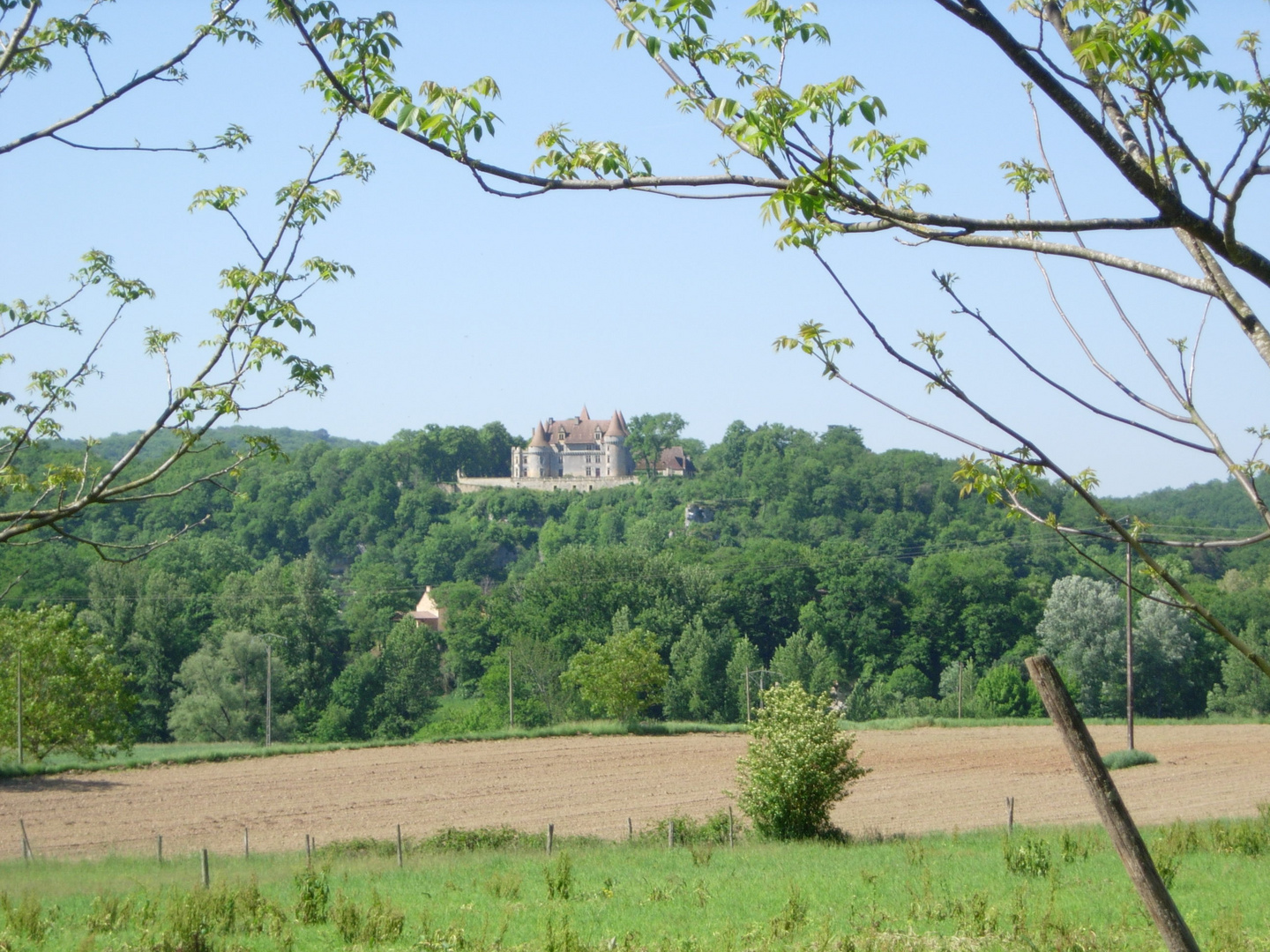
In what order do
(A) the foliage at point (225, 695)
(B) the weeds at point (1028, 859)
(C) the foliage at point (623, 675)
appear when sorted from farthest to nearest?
(A) the foliage at point (225, 695) → (C) the foliage at point (623, 675) → (B) the weeds at point (1028, 859)

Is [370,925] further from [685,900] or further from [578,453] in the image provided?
[578,453]

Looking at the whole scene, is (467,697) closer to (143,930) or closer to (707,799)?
(707,799)

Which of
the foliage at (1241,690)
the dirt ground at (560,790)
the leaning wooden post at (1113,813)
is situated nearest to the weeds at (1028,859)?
the dirt ground at (560,790)

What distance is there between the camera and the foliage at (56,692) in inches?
1373

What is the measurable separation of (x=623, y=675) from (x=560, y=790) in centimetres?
1479

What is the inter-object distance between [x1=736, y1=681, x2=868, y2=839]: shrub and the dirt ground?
3091 mm

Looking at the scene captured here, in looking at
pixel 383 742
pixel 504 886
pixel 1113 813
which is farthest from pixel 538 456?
pixel 1113 813

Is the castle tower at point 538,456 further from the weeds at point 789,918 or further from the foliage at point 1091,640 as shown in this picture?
the weeds at point 789,918

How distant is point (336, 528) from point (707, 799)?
9321cm

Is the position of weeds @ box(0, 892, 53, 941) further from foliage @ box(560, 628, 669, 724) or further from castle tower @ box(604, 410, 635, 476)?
castle tower @ box(604, 410, 635, 476)

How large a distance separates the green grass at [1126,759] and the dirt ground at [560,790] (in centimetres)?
43

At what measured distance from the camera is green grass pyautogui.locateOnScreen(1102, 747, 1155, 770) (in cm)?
2953

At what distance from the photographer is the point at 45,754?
116 ft

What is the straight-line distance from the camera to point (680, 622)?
70812 millimetres
